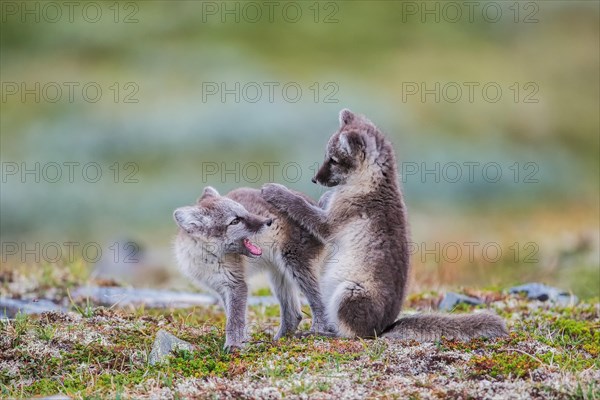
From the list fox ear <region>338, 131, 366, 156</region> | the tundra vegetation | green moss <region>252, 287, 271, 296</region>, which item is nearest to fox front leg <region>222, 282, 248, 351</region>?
the tundra vegetation

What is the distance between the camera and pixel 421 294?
13672 mm

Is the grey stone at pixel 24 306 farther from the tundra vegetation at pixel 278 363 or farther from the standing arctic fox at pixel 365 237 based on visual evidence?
the standing arctic fox at pixel 365 237

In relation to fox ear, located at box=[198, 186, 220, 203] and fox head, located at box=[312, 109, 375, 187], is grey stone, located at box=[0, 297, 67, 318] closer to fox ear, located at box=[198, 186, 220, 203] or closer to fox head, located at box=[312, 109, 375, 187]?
fox ear, located at box=[198, 186, 220, 203]

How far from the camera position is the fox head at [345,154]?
35.5ft

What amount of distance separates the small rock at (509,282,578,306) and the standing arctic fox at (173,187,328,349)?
13.3 ft

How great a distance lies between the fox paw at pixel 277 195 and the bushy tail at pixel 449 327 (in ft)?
6.67

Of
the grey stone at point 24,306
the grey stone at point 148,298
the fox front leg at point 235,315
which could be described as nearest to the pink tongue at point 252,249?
the fox front leg at point 235,315

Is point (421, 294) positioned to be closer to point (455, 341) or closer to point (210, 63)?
point (455, 341)

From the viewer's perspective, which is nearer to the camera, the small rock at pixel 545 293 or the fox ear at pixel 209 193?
the fox ear at pixel 209 193

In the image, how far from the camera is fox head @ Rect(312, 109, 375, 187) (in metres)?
10.8

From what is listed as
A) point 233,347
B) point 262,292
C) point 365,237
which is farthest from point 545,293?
point 233,347

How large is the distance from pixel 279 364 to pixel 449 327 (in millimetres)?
2092

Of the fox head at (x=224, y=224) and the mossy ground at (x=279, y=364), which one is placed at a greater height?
the fox head at (x=224, y=224)

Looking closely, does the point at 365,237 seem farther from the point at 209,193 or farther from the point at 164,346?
the point at 164,346
